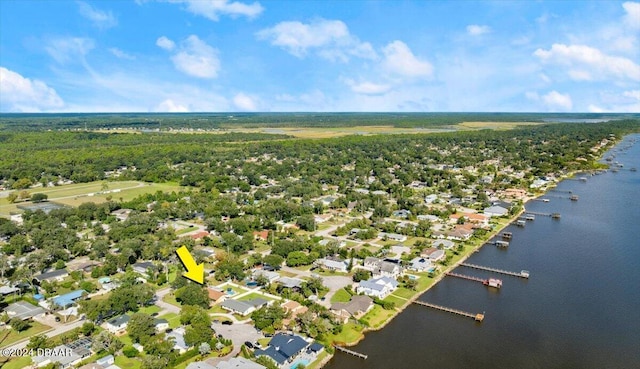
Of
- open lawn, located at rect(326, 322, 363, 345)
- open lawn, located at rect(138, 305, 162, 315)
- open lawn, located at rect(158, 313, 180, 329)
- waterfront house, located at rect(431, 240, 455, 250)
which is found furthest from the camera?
waterfront house, located at rect(431, 240, 455, 250)

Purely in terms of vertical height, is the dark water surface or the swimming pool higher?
the swimming pool

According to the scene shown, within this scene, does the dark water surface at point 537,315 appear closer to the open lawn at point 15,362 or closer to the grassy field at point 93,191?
the open lawn at point 15,362

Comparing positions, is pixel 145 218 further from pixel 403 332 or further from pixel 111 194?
pixel 403 332

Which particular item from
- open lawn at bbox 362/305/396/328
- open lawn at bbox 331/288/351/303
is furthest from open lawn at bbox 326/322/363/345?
open lawn at bbox 331/288/351/303

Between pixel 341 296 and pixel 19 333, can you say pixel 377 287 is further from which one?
pixel 19 333

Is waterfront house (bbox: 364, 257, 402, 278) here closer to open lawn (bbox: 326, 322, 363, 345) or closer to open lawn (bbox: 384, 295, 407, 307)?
open lawn (bbox: 384, 295, 407, 307)
